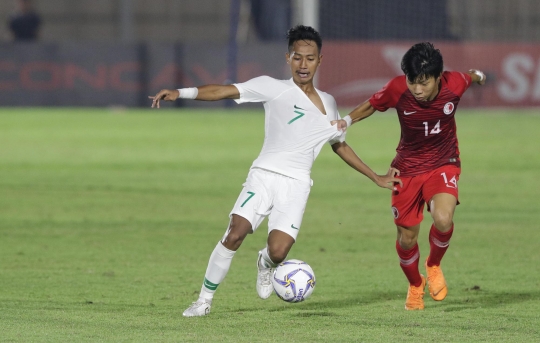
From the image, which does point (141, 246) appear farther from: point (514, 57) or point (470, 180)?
point (514, 57)

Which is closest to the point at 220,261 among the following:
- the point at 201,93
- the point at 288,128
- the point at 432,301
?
the point at 288,128

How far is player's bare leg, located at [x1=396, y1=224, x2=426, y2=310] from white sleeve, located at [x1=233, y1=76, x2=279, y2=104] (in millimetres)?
1461

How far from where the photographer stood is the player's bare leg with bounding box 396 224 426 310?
726 centimetres

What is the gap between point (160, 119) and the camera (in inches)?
1074

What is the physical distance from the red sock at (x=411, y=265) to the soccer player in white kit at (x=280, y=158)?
719 millimetres

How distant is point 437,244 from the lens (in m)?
7.54

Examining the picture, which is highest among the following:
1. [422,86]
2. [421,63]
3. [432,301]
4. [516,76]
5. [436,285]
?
[421,63]

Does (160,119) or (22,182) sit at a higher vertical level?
(22,182)

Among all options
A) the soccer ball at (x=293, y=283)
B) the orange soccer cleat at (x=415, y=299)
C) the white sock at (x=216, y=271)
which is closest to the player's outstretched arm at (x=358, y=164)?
the orange soccer cleat at (x=415, y=299)

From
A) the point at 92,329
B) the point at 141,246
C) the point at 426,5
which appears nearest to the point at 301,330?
the point at 92,329

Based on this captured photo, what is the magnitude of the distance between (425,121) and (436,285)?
1174 mm

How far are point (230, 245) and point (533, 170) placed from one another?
11614mm

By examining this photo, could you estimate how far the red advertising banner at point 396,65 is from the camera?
29.2m

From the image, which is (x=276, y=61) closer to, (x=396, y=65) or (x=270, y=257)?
(x=396, y=65)
